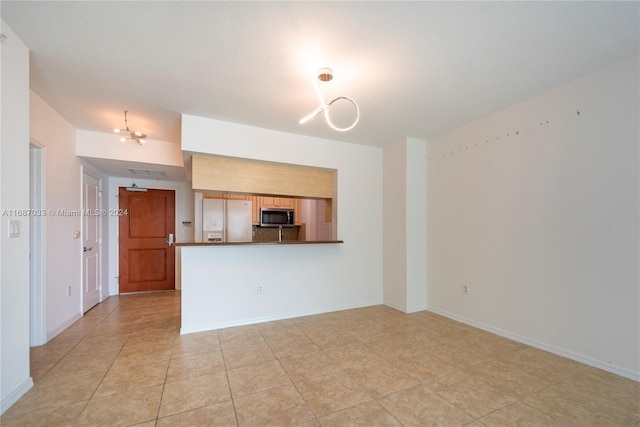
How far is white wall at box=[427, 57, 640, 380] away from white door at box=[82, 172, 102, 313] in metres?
4.92

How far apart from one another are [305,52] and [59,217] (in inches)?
129

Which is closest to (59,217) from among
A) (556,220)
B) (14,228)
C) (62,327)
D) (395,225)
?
(62,327)

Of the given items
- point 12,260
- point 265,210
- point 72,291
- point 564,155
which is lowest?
point 72,291

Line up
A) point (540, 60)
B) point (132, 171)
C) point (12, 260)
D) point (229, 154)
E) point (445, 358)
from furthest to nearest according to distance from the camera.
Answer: point (132, 171)
point (229, 154)
point (445, 358)
point (540, 60)
point (12, 260)

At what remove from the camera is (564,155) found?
8.30ft

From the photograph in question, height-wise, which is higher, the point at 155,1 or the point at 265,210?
the point at 155,1

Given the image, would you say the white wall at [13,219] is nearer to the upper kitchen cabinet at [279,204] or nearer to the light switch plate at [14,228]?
the light switch plate at [14,228]

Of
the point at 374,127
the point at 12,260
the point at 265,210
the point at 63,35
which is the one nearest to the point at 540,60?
the point at 374,127

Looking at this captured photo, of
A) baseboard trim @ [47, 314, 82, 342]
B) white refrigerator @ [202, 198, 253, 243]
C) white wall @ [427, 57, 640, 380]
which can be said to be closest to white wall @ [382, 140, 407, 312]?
white wall @ [427, 57, 640, 380]

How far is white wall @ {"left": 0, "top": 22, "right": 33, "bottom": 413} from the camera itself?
1.76m

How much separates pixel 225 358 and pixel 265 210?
3422 mm

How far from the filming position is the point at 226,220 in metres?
5.17

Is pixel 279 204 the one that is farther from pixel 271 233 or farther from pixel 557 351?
pixel 557 351

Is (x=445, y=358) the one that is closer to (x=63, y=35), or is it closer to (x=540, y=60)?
(x=540, y=60)
